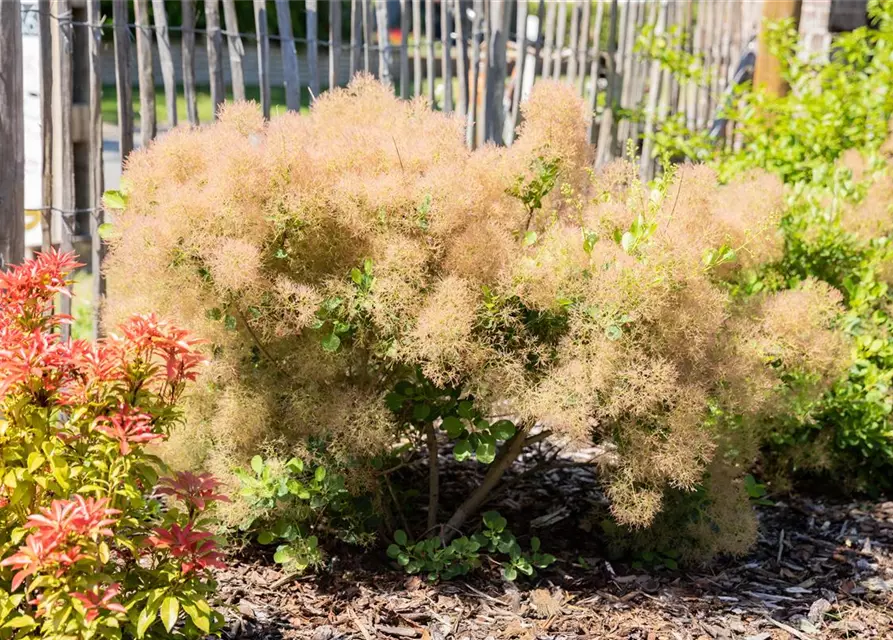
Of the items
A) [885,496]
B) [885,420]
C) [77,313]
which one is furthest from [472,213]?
[77,313]

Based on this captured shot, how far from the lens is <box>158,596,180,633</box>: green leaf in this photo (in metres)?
1.93

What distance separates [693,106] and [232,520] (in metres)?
5.83

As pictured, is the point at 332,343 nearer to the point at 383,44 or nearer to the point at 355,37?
the point at 355,37

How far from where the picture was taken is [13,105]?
3119mm

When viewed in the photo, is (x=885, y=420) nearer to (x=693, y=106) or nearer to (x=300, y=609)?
(x=300, y=609)

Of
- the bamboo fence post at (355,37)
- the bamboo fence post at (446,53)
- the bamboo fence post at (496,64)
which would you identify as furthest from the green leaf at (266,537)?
the bamboo fence post at (496,64)

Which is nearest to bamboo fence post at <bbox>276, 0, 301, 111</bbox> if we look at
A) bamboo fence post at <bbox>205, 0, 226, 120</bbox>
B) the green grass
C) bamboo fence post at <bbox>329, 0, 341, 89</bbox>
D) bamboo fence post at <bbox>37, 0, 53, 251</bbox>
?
bamboo fence post at <bbox>329, 0, 341, 89</bbox>

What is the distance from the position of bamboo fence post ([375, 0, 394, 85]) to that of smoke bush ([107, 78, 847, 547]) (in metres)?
1.65

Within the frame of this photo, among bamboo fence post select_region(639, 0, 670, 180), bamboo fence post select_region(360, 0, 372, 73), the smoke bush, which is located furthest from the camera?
bamboo fence post select_region(639, 0, 670, 180)

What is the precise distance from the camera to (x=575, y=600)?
2.86 metres

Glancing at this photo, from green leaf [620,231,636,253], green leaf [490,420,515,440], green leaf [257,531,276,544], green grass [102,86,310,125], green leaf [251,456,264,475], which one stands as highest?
green leaf [620,231,636,253]

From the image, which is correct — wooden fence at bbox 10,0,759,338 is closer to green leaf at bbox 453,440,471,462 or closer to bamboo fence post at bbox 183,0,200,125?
bamboo fence post at bbox 183,0,200,125

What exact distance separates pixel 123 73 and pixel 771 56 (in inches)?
149

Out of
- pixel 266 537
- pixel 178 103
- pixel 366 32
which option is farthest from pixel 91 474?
pixel 178 103
